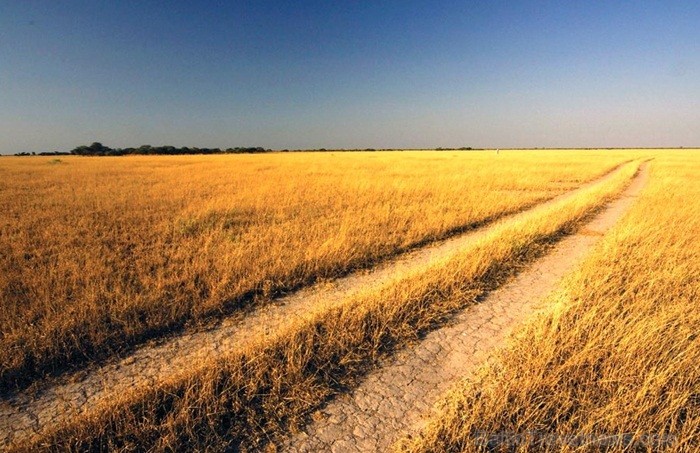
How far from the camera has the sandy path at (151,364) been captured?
123 inches

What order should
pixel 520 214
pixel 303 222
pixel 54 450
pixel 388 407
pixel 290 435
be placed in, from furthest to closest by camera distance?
pixel 520 214
pixel 303 222
pixel 388 407
pixel 290 435
pixel 54 450

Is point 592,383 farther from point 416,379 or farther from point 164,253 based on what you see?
point 164,253

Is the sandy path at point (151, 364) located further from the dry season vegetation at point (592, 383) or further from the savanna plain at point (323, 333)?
the dry season vegetation at point (592, 383)

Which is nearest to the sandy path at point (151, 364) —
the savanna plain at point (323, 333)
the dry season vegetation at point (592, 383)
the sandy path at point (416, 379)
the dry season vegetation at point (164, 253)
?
the savanna plain at point (323, 333)

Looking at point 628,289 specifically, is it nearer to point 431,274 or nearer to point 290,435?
point 431,274

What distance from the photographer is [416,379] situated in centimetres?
367

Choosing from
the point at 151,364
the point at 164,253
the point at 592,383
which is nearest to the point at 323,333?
the point at 151,364

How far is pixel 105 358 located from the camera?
159 inches

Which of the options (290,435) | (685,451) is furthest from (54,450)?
(685,451)

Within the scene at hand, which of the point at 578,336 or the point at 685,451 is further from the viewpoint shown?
the point at 578,336

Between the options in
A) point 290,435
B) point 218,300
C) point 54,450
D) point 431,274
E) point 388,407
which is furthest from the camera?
point 431,274

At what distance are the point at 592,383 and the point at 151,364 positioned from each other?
4488mm

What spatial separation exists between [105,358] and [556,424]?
461 cm

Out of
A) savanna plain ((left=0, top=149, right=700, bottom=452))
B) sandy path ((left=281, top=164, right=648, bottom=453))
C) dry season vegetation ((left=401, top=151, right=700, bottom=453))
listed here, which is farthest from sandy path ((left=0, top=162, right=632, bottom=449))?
dry season vegetation ((left=401, top=151, right=700, bottom=453))
